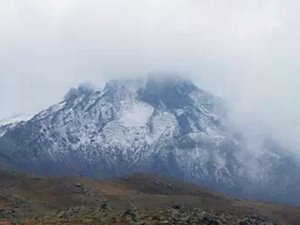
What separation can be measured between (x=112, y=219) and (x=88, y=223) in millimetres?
4393

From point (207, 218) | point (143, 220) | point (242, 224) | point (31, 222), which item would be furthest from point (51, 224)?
point (242, 224)

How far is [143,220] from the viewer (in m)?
128

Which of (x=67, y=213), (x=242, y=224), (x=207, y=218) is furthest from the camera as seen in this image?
(x=242, y=224)

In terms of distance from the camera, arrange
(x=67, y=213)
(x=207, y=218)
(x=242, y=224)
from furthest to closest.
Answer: (x=242, y=224) → (x=67, y=213) → (x=207, y=218)

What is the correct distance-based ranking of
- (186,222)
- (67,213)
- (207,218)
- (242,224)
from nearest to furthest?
1. (186,222)
2. (207,218)
3. (67,213)
4. (242,224)

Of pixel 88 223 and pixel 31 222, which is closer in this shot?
pixel 88 223

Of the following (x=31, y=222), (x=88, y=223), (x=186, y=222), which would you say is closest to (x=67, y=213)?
(x=31, y=222)

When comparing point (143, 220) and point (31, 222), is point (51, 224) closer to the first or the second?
point (31, 222)

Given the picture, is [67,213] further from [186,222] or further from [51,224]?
[186,222]

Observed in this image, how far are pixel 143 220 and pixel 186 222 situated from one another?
25.6 ft

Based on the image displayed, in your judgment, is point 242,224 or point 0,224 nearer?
point 0,224

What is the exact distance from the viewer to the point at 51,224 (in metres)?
134

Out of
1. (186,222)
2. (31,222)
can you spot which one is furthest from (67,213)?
(186,222)

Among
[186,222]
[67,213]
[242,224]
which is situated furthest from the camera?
[242,224]
